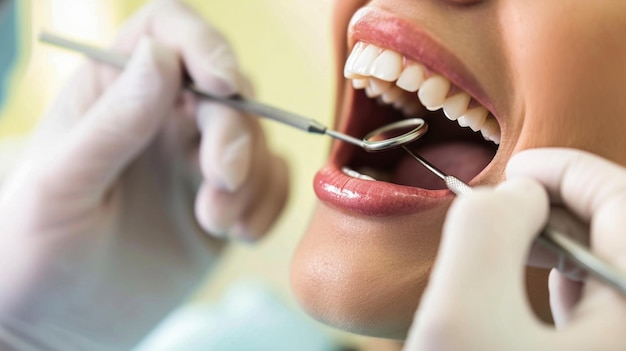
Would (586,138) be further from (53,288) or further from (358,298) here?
(53,288)

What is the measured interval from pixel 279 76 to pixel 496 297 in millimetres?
1410

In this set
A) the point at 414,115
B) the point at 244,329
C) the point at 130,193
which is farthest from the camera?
the point at 244,329

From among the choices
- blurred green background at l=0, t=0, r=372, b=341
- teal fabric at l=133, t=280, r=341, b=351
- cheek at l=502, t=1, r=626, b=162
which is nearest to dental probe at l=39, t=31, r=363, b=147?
cheek at l=502, t=1, r=626, b=162

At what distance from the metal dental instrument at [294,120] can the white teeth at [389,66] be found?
0.23 ft

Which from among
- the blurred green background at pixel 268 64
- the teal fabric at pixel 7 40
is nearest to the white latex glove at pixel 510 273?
the blurred green background at pixel 268 64

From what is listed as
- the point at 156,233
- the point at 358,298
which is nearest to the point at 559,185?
the point at 358,298

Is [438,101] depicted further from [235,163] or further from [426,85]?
[235,163]

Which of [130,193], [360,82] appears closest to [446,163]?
[360,82]

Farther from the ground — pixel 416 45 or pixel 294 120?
pixel 416 45

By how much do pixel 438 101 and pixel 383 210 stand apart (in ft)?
0.47

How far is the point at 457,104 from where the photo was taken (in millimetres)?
810

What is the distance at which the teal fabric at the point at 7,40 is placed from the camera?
1.51 m

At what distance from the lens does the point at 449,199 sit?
2.57 ft

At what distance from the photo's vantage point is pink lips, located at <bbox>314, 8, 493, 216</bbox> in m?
0.77
